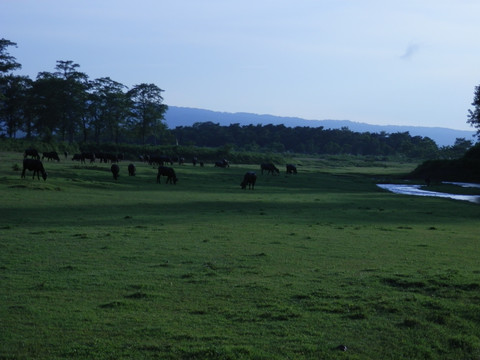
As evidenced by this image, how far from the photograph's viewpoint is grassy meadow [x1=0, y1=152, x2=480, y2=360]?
27.3 ft

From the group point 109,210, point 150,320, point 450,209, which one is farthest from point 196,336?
point 450,209

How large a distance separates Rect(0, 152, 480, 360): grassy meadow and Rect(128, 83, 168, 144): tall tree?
283ft

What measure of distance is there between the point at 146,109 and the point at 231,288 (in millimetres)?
100060

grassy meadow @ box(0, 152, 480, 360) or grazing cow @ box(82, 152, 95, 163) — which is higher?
grazing cow @ box(82, 152, 95, 163)

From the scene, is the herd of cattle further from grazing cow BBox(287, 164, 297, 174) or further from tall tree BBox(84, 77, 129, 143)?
tall tree BBox(84, 77, 129, 143)

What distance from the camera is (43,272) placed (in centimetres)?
1220

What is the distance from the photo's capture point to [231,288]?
37.0ft

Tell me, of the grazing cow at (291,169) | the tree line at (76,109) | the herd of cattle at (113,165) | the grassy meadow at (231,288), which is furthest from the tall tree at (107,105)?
the grassy meadow at (231,288)

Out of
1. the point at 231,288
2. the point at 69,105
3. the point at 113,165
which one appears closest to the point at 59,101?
the point at 69,105

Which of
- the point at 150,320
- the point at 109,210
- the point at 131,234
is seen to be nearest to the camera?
the point at 150,320

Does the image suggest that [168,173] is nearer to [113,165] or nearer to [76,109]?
[113,165]

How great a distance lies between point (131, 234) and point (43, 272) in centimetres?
611

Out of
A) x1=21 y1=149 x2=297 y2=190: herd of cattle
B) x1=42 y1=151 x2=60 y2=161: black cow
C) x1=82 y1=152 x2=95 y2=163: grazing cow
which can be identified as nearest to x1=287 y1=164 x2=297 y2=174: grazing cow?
x1=21 y1=149 x2=297 y2=190: herd of cattle

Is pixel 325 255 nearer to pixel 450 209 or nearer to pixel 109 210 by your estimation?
pixel 109 210
